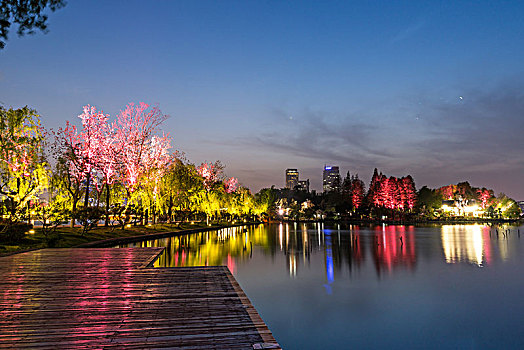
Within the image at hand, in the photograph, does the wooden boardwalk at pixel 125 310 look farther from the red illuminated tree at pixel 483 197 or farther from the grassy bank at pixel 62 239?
the red illuminated tree at pixel 483 197

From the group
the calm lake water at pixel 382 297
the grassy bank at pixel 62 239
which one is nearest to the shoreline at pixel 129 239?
the grassy bank at pixel 62 239

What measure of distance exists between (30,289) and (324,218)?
407 feet

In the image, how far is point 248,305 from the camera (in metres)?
8.61

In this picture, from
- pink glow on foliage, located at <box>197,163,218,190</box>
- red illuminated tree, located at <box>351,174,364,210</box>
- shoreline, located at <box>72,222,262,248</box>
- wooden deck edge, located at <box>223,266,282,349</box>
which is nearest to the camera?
wooden deck edge, located at <box>223,266,282,349</box>

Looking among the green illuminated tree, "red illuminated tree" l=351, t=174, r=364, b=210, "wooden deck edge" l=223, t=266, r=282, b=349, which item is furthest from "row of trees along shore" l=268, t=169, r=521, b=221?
"wooden deck edge" l=223, t=266, r=282, b=349

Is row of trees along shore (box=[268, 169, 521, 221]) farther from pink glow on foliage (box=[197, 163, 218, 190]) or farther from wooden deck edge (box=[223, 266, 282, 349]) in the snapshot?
wooden deck edge (box=[223, 266, 282, 349])

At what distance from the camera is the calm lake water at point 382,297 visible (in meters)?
11.7

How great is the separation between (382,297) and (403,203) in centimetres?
10254

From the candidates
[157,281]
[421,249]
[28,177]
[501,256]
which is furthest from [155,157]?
[501,256]

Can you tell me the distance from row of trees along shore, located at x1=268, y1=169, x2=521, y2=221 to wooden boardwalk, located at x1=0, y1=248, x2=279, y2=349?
99.5 meters

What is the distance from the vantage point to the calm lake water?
11.7 meters

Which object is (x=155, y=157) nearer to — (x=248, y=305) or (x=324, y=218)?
(x=248, y=305)

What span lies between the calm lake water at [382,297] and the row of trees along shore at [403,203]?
85.0 m

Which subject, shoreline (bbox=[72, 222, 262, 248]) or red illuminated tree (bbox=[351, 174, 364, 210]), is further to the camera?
red illuminated tree (bbox=[351, 174, 364, 210])
